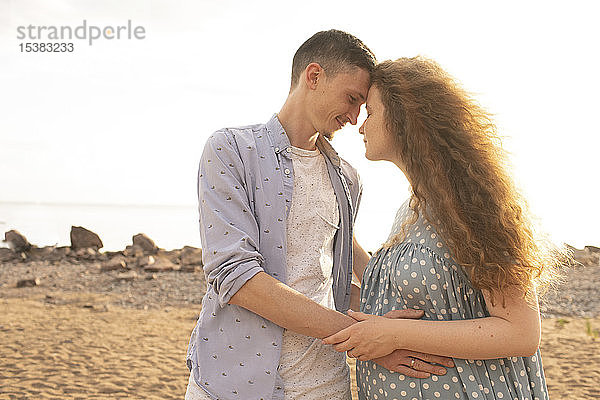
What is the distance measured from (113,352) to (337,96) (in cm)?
670

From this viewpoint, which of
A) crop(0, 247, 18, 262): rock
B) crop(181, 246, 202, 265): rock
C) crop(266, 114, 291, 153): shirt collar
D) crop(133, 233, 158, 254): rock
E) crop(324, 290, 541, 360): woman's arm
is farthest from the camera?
crop(133, 233, 158, 254): rock

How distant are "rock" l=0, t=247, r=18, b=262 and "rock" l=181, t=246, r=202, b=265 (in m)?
4.27

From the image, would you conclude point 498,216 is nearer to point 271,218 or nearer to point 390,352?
point 390,352

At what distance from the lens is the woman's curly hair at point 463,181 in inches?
76.5

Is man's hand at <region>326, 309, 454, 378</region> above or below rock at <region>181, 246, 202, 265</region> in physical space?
above

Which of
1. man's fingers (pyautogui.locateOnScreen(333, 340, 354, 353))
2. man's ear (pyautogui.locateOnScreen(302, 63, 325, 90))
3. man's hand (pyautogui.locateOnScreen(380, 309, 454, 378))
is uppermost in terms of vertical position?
man's ear (pyautogui.locateOnScreen(302, 63, 325, 90))

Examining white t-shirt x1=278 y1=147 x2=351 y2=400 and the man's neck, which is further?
the man's neck

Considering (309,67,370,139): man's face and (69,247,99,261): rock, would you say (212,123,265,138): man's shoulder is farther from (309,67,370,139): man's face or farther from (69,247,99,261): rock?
(69,247,99,261): rock

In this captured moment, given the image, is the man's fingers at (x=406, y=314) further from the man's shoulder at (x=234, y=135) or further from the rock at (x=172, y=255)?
the rock at (x=172, y=255)

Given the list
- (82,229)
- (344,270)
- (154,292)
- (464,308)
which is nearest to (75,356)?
(154,292)

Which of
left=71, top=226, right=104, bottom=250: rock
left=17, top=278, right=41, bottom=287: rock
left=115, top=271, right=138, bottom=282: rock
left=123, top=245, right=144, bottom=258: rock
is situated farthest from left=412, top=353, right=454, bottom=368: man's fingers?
left=71, top=226, right=104, bottom=250: rock

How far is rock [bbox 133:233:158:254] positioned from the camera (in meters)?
16.4

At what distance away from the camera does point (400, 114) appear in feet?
6.95

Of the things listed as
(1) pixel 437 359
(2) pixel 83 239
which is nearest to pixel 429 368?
(1) pixel 437 359
